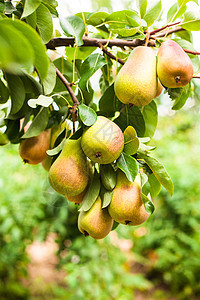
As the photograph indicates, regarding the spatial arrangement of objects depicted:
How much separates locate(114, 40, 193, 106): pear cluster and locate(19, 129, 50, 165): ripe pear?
0.22m

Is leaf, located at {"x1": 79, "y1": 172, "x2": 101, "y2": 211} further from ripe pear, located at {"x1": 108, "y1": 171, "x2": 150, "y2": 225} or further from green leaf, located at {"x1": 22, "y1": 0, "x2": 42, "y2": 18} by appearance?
green leaf, located at {"x1": 22, "y1": 0, "x2": 42, "y2": 18}

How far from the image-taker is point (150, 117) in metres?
0.66

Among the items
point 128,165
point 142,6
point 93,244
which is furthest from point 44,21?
point 93,244

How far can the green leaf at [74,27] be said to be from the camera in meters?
0.58

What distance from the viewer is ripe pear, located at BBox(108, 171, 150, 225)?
49 cm

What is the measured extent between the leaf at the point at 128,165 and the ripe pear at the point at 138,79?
0.30ft

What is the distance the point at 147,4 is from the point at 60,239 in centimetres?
135

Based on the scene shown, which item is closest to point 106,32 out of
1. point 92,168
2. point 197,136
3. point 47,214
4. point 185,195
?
point 92,168

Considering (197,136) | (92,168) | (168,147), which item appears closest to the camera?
(92,168)

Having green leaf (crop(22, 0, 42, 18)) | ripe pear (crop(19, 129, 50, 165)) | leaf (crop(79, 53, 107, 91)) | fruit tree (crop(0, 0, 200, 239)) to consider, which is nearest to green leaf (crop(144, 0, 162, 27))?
fruit tree (crop(0, 0, 200, 239))

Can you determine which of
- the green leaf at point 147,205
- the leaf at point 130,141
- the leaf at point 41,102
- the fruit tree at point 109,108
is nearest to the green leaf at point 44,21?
the fruit tree at point 109,108

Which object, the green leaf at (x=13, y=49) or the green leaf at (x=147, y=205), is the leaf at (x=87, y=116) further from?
the green leaf at (x=13, y=49)

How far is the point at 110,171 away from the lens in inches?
20.8

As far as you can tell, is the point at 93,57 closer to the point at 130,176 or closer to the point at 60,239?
the point at 130,176
